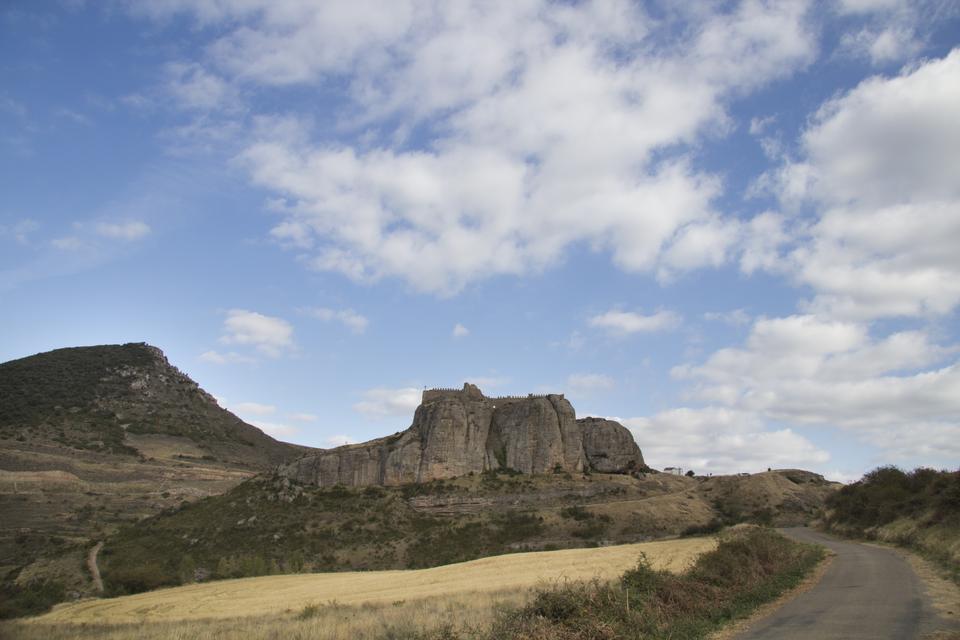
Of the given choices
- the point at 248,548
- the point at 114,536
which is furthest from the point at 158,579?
the point at 114,536

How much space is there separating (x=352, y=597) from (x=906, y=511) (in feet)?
121

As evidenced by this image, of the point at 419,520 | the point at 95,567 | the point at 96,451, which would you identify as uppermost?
the point at 96,451

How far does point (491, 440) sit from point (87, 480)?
56.2m

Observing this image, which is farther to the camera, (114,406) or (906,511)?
(114,406)

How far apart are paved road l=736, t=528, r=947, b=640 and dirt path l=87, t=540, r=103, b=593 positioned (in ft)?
176

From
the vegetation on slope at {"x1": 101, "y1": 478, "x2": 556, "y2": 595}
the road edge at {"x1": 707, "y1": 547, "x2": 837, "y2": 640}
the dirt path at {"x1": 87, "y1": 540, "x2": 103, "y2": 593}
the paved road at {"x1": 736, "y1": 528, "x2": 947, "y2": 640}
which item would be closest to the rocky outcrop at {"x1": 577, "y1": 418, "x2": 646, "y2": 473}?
the vegetation on slope at {"x1": 101, "y1": 478, "x2": 556, "y2": 595}

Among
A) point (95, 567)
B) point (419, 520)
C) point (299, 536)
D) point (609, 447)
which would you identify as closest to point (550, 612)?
point (95, 567)

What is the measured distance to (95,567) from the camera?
56469 mm

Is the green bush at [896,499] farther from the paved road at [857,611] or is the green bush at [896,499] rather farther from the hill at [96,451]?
the hill at [96,451]

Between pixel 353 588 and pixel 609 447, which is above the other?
pixel 609 447

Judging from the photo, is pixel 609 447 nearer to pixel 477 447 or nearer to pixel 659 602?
pixel 477 447

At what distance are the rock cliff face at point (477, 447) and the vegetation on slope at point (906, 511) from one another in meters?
34.6

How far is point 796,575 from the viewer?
933 inches

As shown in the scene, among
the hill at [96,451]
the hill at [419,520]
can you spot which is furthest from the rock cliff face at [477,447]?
the hill at [96,451]
